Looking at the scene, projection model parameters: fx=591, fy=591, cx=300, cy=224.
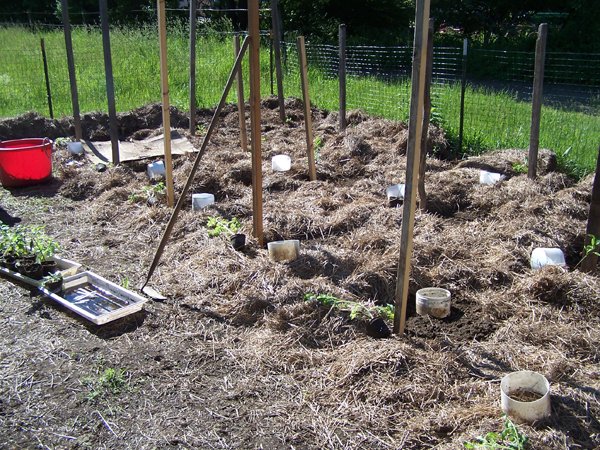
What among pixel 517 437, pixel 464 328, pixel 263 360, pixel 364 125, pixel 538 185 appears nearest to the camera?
pixel 517 437

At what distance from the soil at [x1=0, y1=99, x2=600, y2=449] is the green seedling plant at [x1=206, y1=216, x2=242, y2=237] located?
3.9 inches

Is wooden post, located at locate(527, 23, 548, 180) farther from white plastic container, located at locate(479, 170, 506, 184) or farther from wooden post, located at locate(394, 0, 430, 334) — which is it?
wooden post, located at locate(394, 0, 430, 334)

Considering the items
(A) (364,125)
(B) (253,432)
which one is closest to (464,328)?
(B) (253,432)

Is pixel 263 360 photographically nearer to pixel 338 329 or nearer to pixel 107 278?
pixel 338 329

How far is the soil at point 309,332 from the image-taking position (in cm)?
287

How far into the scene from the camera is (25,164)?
22.7 feet

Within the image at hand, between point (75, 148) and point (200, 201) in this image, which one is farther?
point (75, 148)

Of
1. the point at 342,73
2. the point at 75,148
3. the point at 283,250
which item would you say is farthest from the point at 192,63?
the point at 283,250

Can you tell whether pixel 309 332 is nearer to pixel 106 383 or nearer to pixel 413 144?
pixel 106 383

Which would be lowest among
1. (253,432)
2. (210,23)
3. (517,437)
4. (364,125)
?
(253,432)

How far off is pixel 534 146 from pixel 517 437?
165 inches

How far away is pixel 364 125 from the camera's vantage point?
8.58 meters

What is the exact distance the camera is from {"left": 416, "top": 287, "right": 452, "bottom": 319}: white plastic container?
3.79 metres

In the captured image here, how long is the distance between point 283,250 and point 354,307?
0.99m
